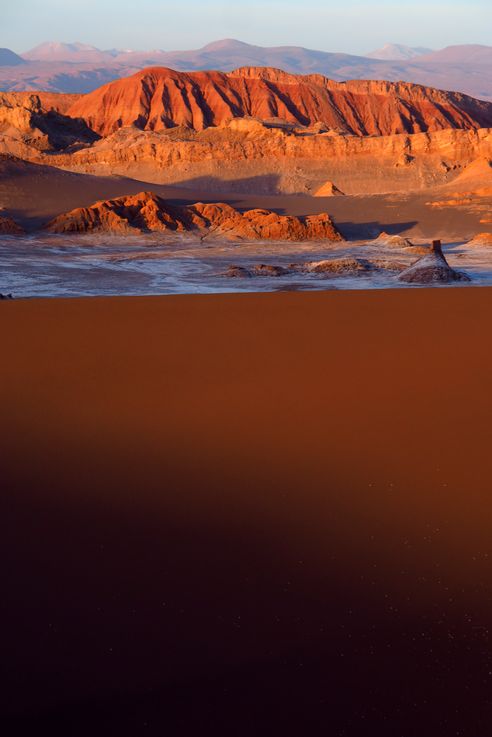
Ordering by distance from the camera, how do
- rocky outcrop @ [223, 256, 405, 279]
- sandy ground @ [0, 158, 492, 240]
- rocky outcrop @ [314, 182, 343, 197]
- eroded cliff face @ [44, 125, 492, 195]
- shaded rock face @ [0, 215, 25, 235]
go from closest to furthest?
1. rocky outcrop @ [223, 256, 405, 279]
2. shaded rock face @ [0, 215, 25, 235]
3. sandy ground @ [0, 158, 492, 240]
4. rocky outcrop @ [314, 182, 343, 197]
5. eroded cliff face @ [44, 125, 492, 195]

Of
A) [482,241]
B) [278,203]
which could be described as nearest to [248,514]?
[482,241]

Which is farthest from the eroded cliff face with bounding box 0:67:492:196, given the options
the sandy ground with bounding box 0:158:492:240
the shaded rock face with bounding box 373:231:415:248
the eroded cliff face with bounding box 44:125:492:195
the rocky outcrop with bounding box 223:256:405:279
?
the rocky outcrop with bounding box 223:256:405:279

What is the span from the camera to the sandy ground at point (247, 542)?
5.98 feet

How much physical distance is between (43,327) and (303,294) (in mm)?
2111

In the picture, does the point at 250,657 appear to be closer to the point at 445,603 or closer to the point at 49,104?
the point at 445,603

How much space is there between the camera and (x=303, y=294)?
6156mm

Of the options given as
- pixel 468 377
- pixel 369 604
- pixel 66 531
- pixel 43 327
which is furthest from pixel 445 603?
pixel 43 327

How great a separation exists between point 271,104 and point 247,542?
68.8 meters

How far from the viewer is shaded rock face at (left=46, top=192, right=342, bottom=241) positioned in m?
23.6

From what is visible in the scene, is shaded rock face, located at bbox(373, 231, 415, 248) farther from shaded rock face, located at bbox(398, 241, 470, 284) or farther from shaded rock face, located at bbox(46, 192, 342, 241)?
shaded rock face, located at bbox(398, 241, 470, 284)

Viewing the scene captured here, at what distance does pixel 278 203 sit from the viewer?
34.8m

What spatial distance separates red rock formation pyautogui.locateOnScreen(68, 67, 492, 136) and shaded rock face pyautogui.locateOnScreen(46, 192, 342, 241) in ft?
140

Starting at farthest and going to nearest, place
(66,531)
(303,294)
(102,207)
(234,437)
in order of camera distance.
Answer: (102,207) → (303,294) → (234,437) → (66,531)

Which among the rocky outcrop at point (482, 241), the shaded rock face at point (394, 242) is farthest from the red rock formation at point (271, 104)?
the rocky outcrop at point (482, 241)
